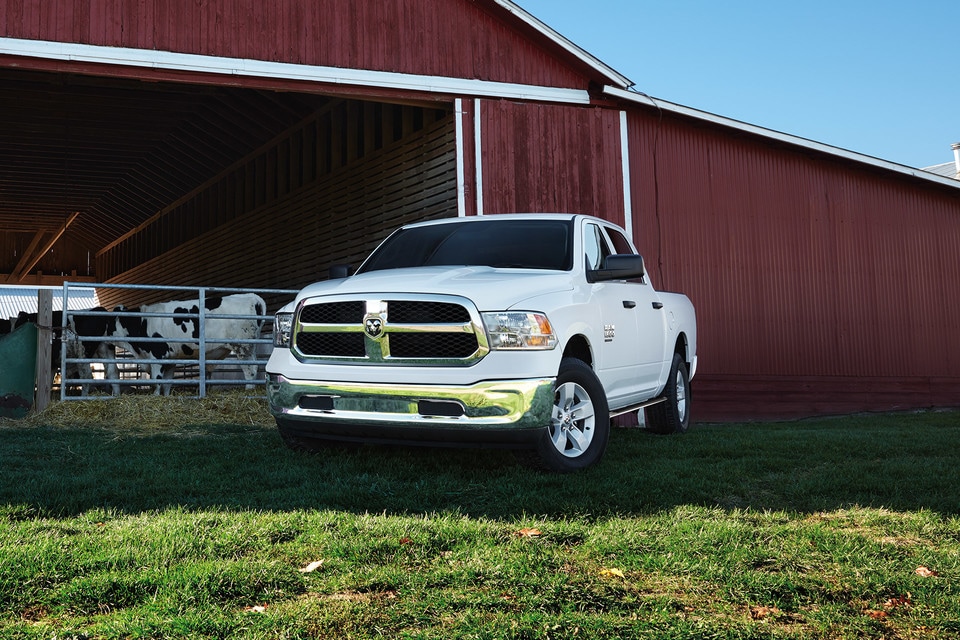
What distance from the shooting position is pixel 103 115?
17.4m

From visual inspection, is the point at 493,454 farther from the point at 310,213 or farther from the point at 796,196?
the point at 310,213

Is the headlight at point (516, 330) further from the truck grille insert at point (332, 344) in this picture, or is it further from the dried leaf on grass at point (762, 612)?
the dried leaf on grass at point (762, 612)

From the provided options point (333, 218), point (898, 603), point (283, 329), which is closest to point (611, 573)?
point (898, 603)

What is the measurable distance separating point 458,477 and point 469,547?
165 cm

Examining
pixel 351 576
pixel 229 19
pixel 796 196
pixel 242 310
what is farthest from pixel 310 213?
pixel 351 576

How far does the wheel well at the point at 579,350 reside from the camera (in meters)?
6.03

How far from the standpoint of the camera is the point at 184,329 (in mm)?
13711

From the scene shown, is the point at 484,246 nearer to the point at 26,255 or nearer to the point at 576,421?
the point at 576,421

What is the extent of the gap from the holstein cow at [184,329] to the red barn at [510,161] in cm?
211

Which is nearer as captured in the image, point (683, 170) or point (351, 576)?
point (351, 576)

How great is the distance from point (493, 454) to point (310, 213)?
11174mm

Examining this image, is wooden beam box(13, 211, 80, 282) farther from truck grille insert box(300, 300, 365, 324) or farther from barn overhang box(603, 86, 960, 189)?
truck grille insert box(300, 300, 365, 324)

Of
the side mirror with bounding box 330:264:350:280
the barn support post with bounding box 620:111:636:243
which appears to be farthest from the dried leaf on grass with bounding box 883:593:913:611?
the barn support post with bounding box 620:111:636:243

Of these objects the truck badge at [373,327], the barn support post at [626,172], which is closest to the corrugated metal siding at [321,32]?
the barn support post at [626,172]
